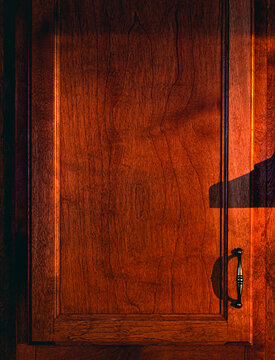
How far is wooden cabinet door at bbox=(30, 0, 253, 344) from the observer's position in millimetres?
773

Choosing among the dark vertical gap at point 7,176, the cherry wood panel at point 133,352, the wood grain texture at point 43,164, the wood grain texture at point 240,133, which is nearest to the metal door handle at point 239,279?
the wood grain texture at point 240,133

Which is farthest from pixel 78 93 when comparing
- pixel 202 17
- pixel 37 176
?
pixel 202 17

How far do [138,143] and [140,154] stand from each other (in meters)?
0.03

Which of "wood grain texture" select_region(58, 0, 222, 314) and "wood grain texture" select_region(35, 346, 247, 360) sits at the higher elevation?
"wood grain texture" select_region(58, 0, 222, 314)

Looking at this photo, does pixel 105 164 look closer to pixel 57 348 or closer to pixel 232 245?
pixel 232 245

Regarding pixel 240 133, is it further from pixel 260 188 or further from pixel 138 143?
pixel 138 143

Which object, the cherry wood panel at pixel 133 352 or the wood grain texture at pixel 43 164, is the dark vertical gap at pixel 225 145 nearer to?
the cherry wood panel at pixel 133 352

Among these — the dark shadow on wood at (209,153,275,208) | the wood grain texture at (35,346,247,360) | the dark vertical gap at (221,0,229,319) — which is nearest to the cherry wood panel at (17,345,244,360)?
the wood grain texture at (35,346,247,360)

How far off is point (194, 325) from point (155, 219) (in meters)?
0.31

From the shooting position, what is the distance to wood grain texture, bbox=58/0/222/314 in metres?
0.78

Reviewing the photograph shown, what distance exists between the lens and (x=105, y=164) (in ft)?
2.55

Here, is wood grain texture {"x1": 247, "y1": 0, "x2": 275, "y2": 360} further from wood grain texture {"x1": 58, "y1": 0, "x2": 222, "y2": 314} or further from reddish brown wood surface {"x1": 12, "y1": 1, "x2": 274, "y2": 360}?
wood grain texture {"x1": 58, "y1": 0, "x2": 222, "y2": 314}

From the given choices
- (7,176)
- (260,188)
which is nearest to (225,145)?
(260,188)

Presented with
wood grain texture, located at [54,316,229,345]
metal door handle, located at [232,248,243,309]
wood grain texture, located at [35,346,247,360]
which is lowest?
wood grain texture, located at [35,346,247,360]
